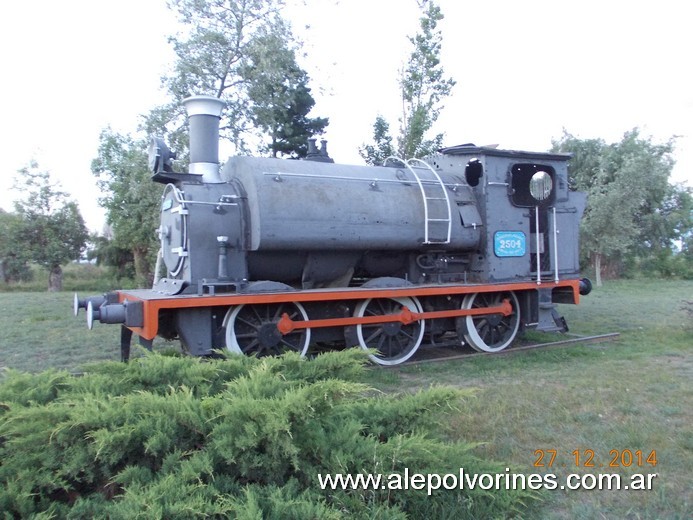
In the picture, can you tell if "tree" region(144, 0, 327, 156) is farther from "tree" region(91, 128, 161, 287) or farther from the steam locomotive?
the steam locomotive

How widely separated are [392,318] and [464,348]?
1.78 m

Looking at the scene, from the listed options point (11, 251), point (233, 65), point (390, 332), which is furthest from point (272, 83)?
point (11, 251)

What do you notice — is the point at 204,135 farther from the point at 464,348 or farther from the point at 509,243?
the point at 464,348

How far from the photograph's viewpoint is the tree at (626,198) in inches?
848

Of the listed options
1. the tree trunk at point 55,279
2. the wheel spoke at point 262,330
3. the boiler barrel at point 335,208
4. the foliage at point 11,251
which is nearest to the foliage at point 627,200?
the boiler barrel at point 335,208

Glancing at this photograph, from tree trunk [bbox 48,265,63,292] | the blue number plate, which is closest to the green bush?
the blue number plate

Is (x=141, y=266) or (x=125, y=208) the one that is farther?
(x=141, y=266)

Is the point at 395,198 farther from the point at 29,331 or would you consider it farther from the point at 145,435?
the point at 29,331

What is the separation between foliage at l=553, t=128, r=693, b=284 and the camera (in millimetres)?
21562

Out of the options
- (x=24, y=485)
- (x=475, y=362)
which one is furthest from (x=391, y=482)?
(x=475, y=362)

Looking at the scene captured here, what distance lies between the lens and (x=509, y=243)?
8.62 meters

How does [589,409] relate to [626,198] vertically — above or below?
below

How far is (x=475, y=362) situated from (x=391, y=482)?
5108mm

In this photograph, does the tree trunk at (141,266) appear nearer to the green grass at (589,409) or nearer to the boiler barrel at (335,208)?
the boiler barrel at (335,208)
